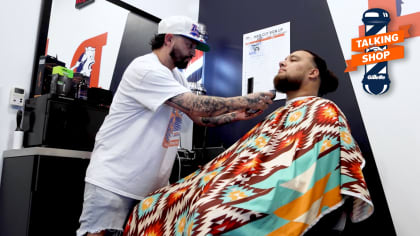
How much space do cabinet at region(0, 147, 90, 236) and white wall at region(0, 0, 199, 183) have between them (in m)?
0.26

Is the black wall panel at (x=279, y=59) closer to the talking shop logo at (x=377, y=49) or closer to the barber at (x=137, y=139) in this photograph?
the talking shop logo at (x=377, y=49)

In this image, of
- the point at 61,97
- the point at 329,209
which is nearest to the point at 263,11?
the point at 61,97

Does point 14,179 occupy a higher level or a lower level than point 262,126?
lower

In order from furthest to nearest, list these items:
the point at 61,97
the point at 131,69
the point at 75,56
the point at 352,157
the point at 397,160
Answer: the point at 75,56, the point at 61,97, the point at 397,160, the point at 131,69, the point at 352,157

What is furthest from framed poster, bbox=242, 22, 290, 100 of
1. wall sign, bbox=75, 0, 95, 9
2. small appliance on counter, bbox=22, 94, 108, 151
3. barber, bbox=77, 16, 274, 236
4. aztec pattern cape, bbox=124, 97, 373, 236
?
wall sign, bbox=75, 0, 95, 9

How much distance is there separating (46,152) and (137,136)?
643 mm

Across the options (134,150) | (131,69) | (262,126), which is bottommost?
(134,150)

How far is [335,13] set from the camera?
99.7 inches

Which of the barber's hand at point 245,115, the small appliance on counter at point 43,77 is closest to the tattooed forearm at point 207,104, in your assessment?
the barber's hand at point 245,115

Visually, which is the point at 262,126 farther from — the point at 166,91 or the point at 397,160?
the point at 397,160

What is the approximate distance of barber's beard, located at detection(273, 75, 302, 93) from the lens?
2133mm

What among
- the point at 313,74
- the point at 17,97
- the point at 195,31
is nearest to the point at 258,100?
the point at 313,74

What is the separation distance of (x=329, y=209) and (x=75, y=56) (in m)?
2.29

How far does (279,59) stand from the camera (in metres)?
2.80
